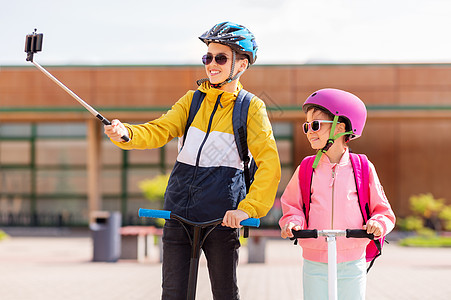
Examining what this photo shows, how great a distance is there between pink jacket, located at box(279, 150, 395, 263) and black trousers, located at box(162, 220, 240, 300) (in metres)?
0.33

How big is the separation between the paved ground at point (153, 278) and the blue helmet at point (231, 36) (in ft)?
16.8

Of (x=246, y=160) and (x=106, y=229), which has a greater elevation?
(x=246, y=160)

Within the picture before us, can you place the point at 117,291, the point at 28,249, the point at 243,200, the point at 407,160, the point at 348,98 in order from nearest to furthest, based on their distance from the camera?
the point at 243,200
the point at 348,98
the point at 117,291
the point at 28,249
the point at 407,160

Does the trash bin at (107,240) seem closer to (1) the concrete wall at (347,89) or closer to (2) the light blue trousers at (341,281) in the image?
(2) the light blue trousers at (341,281)

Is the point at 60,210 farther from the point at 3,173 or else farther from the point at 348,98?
the point at 348,98

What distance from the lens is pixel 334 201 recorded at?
12.3 ft

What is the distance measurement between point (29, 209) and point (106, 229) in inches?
603

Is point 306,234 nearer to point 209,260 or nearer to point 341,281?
point 341,281

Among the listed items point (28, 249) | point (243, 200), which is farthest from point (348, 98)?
point (28, 249)

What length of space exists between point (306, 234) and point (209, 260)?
0.61 metres

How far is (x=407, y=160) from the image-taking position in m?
27.5

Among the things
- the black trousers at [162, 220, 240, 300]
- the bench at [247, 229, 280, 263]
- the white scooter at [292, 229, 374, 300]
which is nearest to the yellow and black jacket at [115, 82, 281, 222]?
the black trousers at [162, 220, 240, 300]

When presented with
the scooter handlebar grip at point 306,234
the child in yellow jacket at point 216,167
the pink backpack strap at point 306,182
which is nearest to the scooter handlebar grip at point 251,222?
the child in yellow jacket at point 216,167

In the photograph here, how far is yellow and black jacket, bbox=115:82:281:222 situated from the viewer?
3646mm
